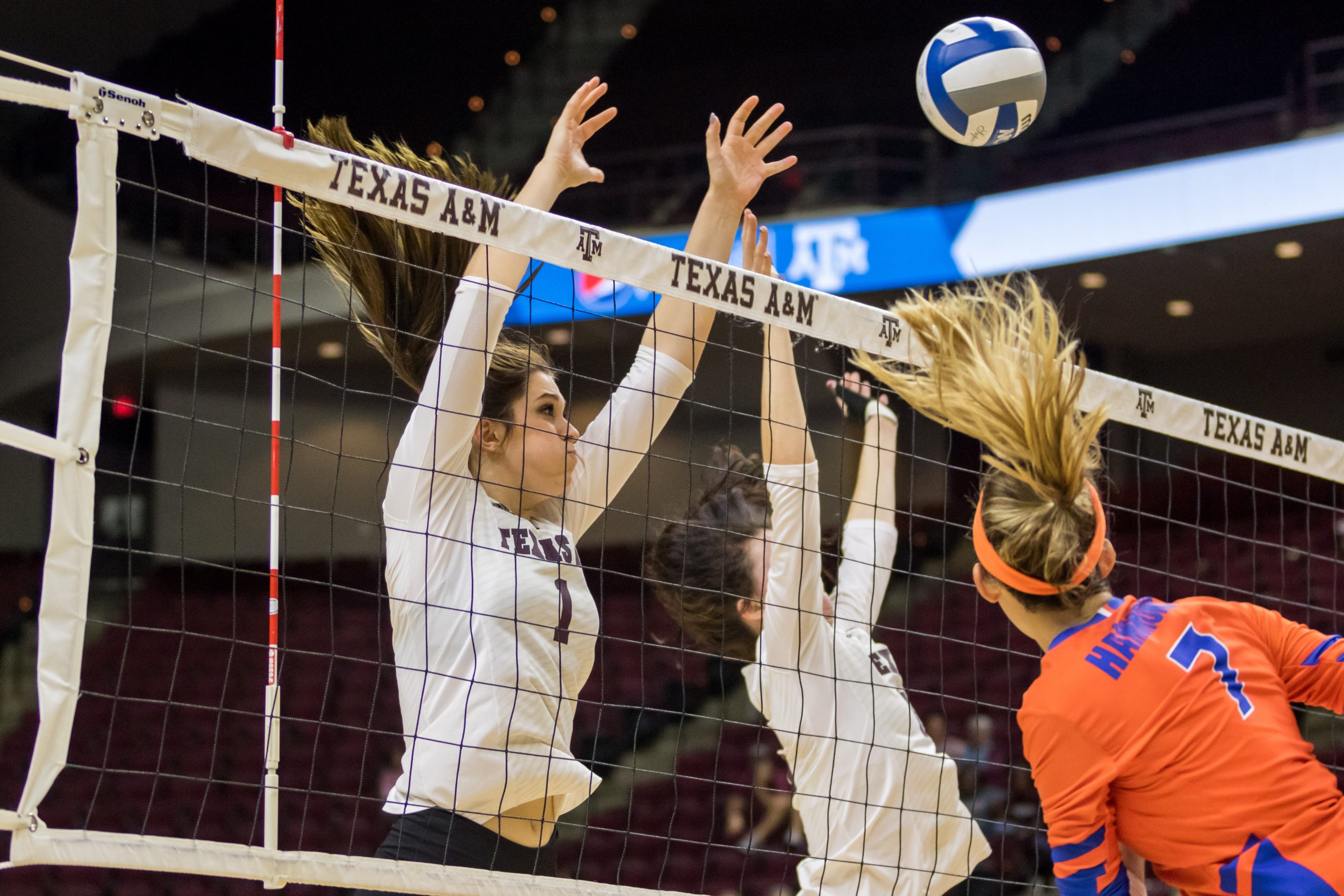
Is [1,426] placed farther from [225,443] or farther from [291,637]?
[225,443]

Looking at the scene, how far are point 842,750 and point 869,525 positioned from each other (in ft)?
2.42

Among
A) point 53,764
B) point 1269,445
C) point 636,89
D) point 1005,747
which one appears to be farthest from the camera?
point 636,89

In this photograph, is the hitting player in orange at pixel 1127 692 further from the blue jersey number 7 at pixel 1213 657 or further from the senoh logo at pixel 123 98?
the senoh logo at pixel 123 98

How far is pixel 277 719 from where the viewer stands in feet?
8.20

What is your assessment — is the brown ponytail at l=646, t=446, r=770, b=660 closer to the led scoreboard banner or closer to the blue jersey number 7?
the blue jersey number 7

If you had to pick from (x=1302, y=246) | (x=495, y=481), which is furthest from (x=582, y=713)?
(x=495, y=481)

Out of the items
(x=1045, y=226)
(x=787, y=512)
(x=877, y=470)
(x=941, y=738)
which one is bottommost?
(x=941, y=738)

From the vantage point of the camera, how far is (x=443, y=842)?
246 centimetres

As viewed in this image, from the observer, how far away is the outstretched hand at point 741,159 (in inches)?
124

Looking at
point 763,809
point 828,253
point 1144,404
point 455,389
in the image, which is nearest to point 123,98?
point 455,389

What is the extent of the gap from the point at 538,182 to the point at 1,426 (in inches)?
50.3

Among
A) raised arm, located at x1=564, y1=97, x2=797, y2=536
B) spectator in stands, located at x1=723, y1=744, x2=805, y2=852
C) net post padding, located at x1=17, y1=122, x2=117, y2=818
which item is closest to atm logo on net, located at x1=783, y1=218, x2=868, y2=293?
spectator in stands, located at x1=723, y1=744, x2=805, y2=852

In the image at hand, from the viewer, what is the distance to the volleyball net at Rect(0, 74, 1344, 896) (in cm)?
510

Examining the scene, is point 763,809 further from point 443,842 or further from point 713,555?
point 443,842
